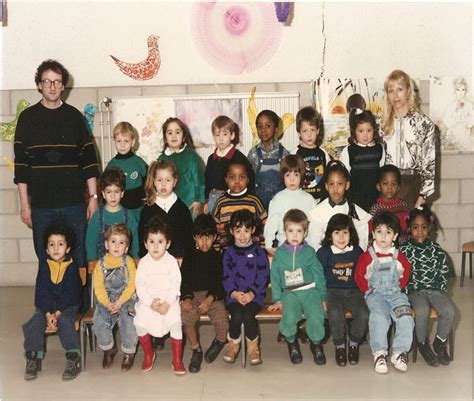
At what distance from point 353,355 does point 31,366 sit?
5.87 ft

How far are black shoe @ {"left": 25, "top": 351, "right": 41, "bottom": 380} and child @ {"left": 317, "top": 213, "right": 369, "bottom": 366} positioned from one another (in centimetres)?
165

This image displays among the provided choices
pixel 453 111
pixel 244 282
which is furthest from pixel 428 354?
pixel 453 111

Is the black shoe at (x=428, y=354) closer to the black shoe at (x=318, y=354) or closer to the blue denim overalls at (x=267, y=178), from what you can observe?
the black shoe at (x=318, y=354)

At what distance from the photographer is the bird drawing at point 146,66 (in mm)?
5812

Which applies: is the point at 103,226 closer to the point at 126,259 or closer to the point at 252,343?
the point at 126,259

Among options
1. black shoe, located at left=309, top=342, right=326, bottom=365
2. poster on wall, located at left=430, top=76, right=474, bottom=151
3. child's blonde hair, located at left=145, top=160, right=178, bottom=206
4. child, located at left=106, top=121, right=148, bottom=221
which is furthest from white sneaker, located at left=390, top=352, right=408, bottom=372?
poster on wall, located at left=430, top=76, right=474, bottom=151

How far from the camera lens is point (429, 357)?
3996 millimetres

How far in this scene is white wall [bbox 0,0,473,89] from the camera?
579 centimetres

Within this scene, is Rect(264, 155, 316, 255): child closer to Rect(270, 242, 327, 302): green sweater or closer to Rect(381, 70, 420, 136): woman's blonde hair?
Rect(270, 242, 327, 302): green sweater

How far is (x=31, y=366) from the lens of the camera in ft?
13.0

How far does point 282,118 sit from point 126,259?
2.15 m

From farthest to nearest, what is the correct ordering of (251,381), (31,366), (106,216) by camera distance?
1. (106,216)
2. (31,366)
3. (251,381)

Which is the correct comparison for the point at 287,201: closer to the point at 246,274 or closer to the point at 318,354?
the point at 246,274

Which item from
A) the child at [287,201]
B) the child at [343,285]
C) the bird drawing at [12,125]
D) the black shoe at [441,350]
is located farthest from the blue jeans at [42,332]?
the bird drawing at [12,125]
